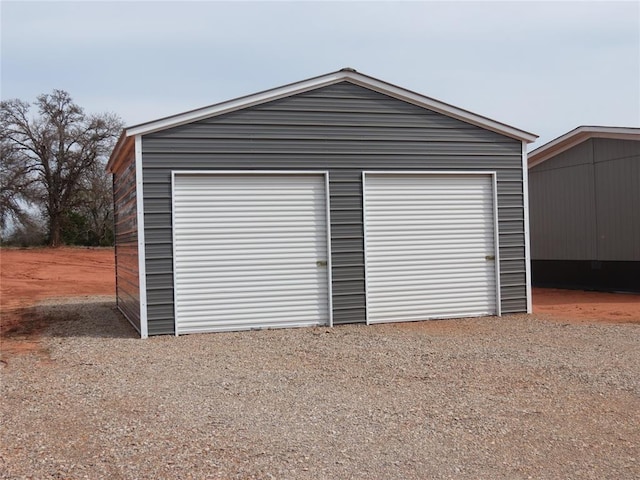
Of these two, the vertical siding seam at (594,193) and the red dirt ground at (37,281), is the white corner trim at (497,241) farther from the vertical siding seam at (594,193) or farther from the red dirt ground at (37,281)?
the red dirt ground at (37,281)

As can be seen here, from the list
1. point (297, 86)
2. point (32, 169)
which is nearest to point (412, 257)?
point (297, 86)

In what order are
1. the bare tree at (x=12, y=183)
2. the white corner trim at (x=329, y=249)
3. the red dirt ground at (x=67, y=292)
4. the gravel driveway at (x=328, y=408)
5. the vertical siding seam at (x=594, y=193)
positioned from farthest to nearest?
the bare tree at (x=12, y=183), the vertical siding seam at (x=594, y=193), the red dirt ground at (x=67, y=292), the white corner trim at (x=329, y=249), the gravel driveway at (x=328, y=408)

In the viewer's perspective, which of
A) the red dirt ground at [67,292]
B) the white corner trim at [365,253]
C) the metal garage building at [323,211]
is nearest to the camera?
the metal garage building at [323,211]

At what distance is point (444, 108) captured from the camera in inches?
447

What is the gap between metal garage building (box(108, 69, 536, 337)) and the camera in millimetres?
10328

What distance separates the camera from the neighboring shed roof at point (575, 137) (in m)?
15.6

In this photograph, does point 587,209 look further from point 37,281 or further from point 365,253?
point 37,281

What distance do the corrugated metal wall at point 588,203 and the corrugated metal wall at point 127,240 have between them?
1109 cm

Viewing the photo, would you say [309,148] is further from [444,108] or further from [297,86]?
[444,108]

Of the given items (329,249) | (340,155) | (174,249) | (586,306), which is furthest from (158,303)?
(586,306)

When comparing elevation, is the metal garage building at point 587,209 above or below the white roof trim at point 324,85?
below

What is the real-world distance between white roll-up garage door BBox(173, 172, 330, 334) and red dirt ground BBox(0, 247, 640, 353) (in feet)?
8.20

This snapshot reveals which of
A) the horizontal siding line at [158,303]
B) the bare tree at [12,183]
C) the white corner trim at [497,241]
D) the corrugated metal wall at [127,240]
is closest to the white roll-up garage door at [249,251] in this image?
the horizontal siding line at [158,303]

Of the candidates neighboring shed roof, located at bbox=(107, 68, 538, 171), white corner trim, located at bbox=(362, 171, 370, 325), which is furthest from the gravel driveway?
neighboring shed roof, located at bbox=(107, 68, 538, 171)
